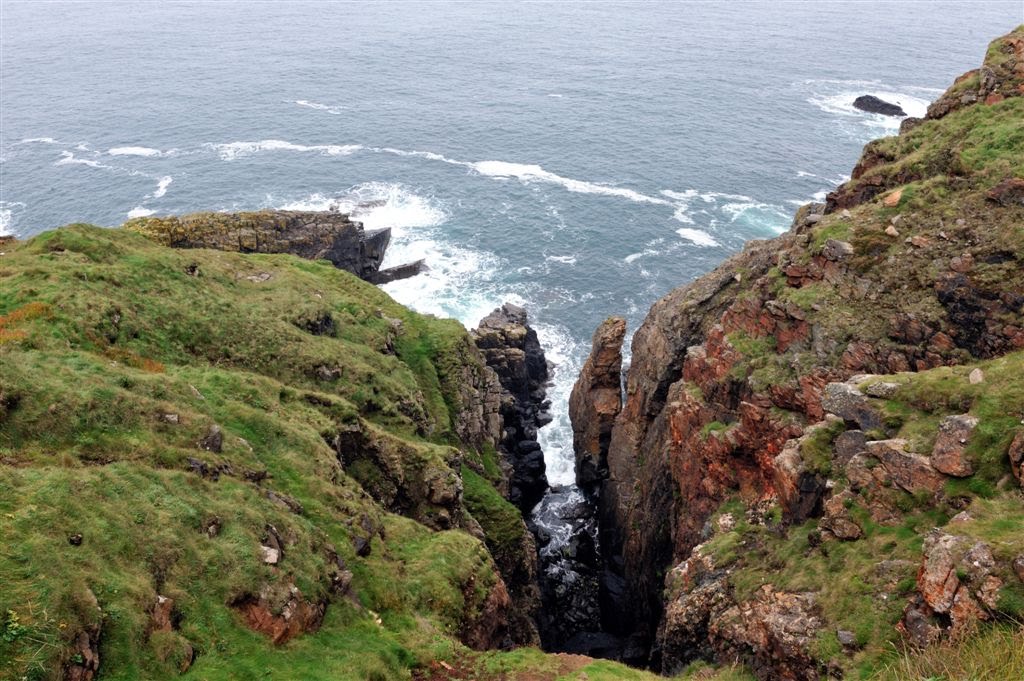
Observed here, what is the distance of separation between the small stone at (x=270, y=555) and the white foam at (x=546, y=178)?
307ft

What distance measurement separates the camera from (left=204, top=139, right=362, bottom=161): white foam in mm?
127875

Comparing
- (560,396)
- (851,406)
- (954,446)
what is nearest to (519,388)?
(560,396)

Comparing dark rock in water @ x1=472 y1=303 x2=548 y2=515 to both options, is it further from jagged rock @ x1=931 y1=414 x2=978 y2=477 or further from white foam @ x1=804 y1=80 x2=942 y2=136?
white foam @ x1=804 y1=80 x2=942 y2=136

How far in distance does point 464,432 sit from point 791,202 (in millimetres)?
76907

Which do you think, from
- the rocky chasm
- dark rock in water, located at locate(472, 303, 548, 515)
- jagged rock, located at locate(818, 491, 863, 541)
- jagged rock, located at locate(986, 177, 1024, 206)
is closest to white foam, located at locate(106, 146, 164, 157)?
the rocky chasm

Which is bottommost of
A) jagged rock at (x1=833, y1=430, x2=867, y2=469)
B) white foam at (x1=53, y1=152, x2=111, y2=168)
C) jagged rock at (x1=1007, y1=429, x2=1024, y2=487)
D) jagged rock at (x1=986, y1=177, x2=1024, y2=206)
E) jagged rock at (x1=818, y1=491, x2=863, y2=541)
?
white foam at (x1=53, y1=152, x2=111, y2=168)

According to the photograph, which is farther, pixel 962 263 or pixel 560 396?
pixel 560 396

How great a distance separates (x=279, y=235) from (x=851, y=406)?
62.2m

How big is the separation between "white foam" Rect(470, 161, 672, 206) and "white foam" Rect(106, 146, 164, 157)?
5573 cm

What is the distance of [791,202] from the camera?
111 metres

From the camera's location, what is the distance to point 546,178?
121688mm

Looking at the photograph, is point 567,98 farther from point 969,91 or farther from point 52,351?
point 52,351

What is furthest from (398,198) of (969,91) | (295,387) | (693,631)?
(693,631)

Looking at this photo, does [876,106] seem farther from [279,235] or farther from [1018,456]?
[1018,456]
